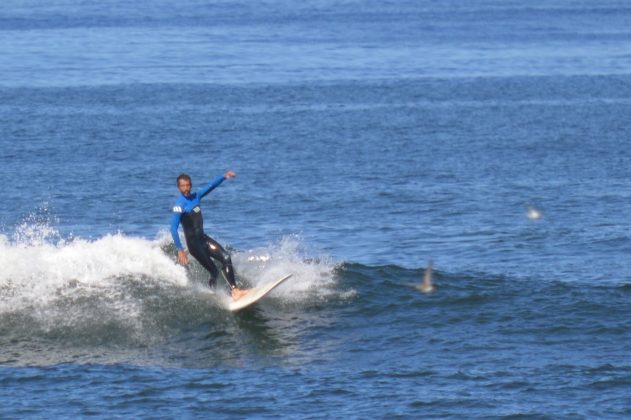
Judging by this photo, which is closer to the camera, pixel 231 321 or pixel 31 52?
pixel 231 321

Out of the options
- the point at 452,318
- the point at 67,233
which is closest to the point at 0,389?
the point at 452,318

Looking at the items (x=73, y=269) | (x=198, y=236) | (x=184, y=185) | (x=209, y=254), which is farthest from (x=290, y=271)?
(x=73, y=269)

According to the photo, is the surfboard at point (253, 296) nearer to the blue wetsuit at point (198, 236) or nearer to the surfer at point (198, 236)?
the surfer at point (198, 236)

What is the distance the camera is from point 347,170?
4397 centimetres

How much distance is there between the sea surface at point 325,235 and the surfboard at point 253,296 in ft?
0.97

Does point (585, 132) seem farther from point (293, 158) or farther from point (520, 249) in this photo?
point (520, 249)

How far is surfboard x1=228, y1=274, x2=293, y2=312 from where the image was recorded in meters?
22.9

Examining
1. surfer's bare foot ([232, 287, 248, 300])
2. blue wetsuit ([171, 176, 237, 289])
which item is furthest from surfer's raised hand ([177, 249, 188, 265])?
surfer's bare foot ([232, 287, 248, 300])

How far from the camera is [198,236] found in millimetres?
22734

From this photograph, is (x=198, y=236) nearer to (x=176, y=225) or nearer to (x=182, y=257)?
(x=176, y=225)

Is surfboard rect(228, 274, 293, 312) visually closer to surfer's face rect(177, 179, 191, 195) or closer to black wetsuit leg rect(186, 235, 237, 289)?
black wetsuit leg rect(186, 235, 237, 289)

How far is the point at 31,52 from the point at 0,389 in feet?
242

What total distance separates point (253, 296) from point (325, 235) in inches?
401

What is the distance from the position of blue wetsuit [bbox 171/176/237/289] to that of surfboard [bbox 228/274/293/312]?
0.97 feet
